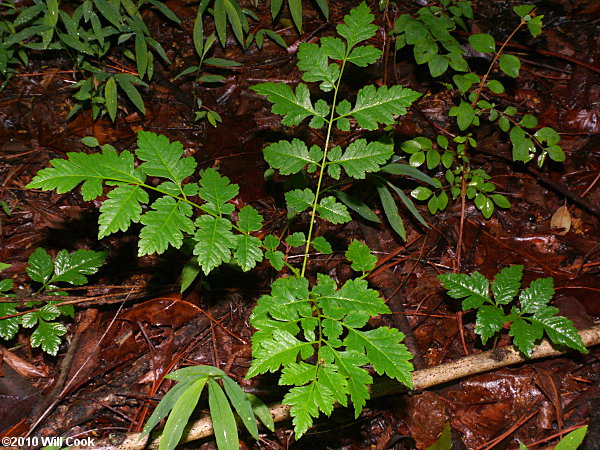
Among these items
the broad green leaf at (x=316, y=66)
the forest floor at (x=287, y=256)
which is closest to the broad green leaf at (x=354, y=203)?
the forest floor at (x=287, y=256)

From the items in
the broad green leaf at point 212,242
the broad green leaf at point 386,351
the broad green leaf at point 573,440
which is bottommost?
the broad green leaf at point 573,440

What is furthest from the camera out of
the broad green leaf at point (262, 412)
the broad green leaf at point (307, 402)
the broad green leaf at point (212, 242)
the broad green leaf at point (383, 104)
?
the broad green leaf at point (262, 412)

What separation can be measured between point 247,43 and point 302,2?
74cm

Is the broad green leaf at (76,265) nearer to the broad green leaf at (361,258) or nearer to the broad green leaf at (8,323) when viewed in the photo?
the broad green leaf at (8,323)

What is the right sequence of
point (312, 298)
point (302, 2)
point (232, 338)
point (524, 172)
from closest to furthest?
point (312, 298) → point (232, 338) → point (524, 172) → point (302, 2)

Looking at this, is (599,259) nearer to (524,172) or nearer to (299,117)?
(524,172)

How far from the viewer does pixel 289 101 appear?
2023 millimetres

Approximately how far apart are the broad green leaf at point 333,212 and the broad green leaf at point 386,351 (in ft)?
1.77

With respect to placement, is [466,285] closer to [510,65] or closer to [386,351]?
[386,351]

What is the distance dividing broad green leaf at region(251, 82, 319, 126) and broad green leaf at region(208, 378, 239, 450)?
1.20m

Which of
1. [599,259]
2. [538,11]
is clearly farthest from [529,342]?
[538,11]

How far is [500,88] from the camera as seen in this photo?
2.85m

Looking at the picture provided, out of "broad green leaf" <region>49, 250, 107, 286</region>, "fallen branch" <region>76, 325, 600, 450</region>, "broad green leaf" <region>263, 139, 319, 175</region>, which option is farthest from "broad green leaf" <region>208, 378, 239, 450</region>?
"broad green leaf" <region>49, 250, 107, 286</region>

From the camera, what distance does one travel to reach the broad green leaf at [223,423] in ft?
6.09
